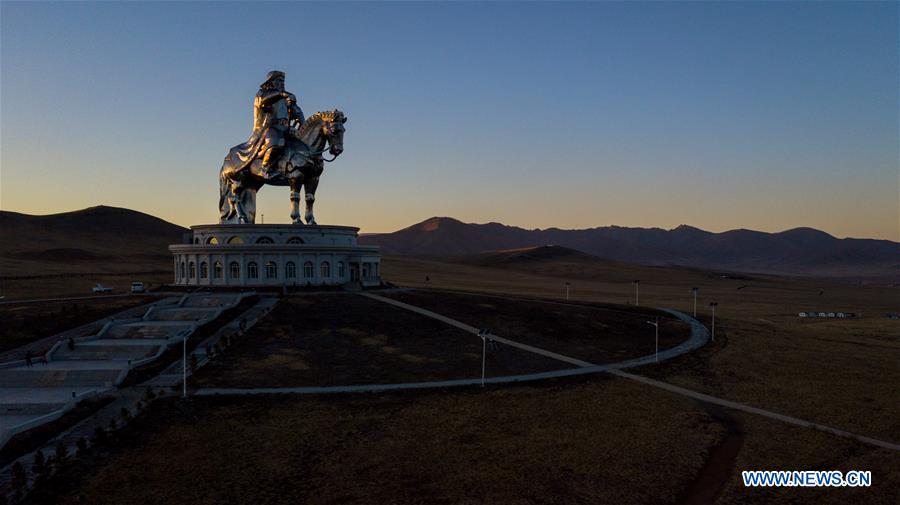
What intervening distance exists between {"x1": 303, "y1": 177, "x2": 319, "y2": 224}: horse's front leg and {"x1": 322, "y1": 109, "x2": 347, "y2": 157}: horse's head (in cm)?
408

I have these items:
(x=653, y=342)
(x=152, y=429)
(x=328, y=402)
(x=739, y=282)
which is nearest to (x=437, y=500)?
(x=328, y=402)

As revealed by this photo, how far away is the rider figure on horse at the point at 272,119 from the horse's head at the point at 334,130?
9.09ft

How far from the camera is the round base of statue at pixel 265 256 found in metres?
56.7

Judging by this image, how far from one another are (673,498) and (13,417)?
28228 mm

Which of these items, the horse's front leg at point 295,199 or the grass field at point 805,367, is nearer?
the grass field at point 805,367

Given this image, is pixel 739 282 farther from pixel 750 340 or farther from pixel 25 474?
pixel 25 474

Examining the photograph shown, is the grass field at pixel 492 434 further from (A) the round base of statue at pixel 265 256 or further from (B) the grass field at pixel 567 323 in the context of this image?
(A) the round base of statue at pixel 265 256

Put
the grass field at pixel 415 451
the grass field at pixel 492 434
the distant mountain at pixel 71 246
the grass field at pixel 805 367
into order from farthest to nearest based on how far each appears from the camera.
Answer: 1. the distant mountain at pixel 71 246
2. the grass field at pixel 805 367
3. the grass field at pixel 492 434
4. the grass field at pixel 415 451

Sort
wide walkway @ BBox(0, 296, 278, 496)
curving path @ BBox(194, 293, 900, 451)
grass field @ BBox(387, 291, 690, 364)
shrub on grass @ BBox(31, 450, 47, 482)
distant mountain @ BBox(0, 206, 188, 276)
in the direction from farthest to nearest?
distant mountain @ BBox(0, 206, 188, 276), grass field @ BBox(387, 291, 690, 364), curving path @ BBox(194, 293, 900, 451), wide walkway @ BBox(0, 296, 278, 496), shrub on grass @ BBox(31, 450, 47, 482)

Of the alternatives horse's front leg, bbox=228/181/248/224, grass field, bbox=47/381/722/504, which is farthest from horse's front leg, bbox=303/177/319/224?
grass field, bbox=47/381/722/504

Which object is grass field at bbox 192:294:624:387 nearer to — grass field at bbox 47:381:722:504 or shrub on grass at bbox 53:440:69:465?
grass field at bbox 47:381:722:504

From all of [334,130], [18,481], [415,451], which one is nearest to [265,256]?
[334,130]

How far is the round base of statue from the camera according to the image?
56.7 metres

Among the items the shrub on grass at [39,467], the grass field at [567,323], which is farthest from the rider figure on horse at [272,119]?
the shrub on grass at [39,467]
